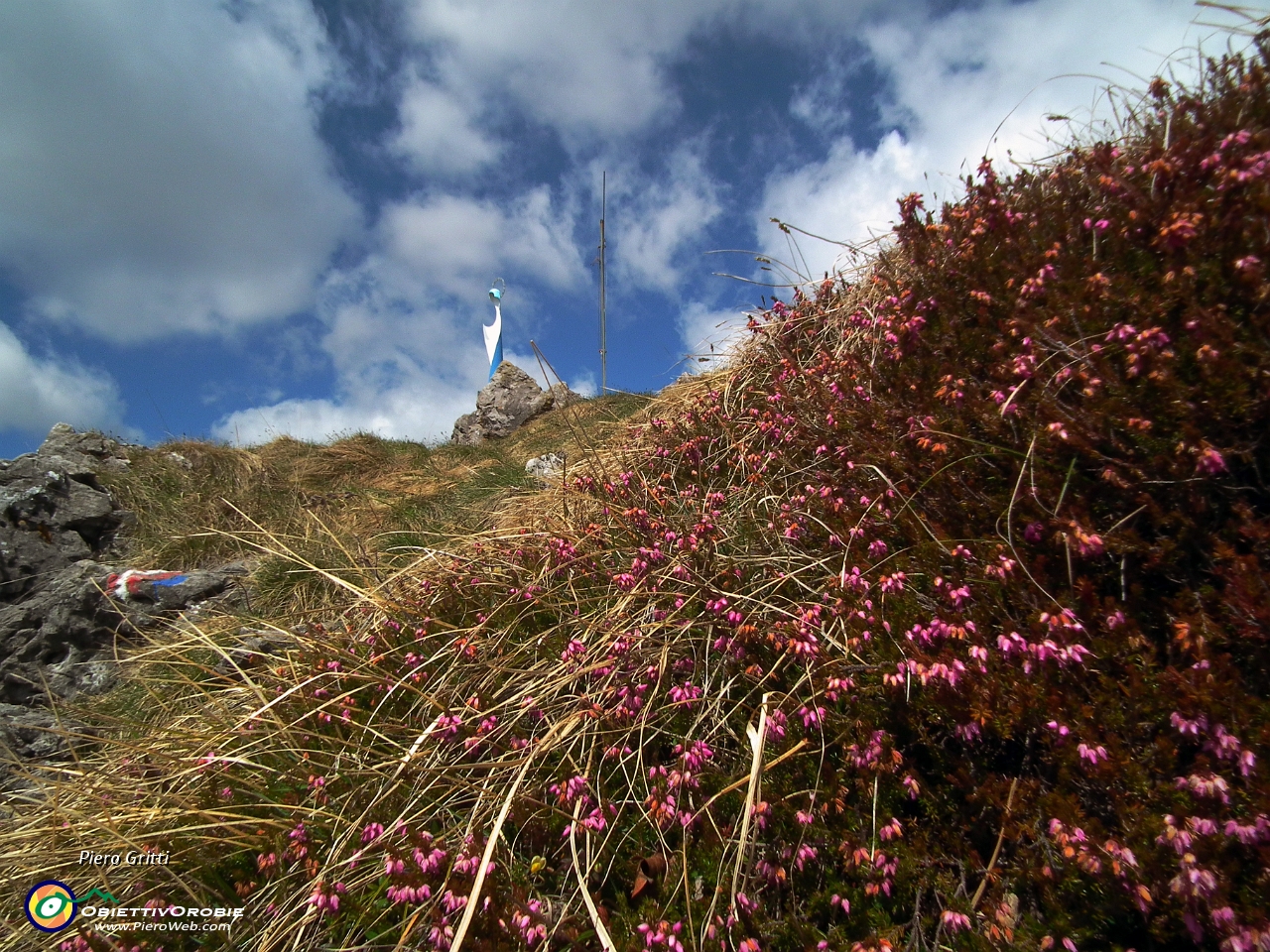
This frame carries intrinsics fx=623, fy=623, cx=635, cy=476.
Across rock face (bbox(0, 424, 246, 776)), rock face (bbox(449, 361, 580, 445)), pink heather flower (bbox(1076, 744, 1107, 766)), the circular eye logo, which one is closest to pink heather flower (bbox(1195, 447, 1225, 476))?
pink heather flower (bbox(1076, 744, 1107, 766))

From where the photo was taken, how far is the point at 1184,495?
159cm

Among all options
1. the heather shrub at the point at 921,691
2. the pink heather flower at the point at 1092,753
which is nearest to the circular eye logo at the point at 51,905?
the heather shrub at the point at 921,691

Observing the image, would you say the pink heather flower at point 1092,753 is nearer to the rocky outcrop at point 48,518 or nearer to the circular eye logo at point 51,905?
the circular eye logo at point 51,905

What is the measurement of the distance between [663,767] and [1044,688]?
3.56 feet

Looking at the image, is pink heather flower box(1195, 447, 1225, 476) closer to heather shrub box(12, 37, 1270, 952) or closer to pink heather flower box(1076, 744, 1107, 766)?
heather shrub box(12, 37, 1270, 952)

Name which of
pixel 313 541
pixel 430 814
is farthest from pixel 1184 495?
pixel 313 541

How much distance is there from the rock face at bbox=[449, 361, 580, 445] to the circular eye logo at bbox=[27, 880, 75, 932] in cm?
1090

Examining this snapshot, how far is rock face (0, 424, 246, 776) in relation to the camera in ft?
13.3

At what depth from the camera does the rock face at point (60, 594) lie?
13.3 ft

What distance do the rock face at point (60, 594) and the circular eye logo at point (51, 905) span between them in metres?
0.68

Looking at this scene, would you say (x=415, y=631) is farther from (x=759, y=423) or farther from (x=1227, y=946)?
(x=1227, y=946)

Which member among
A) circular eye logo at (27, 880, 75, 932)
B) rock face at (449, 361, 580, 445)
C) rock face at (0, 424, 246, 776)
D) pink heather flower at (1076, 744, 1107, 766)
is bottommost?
circular eye logo at (27, 880, 75, 932)

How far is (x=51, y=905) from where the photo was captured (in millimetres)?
2117

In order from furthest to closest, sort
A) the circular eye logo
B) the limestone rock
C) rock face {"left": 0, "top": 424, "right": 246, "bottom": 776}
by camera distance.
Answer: the limestone rock
rock face {"left": 0, "top": 424, "right": 246, "bottom": 776}
the circular eye logo
